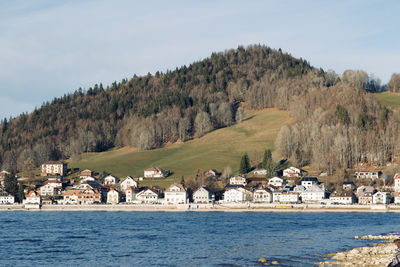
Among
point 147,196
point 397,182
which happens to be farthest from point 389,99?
point 147,196

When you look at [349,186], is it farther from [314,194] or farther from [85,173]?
[85,173]

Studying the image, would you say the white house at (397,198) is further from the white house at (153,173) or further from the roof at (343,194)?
the white house at (153,173)

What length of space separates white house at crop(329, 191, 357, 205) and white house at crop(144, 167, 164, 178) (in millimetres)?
48268

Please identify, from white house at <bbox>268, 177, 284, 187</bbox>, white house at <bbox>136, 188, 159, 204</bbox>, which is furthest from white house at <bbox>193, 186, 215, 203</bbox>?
white house at <bbox>268, 177, 284, 187</bbox>

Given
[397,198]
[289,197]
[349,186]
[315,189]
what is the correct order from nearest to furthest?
[397,198] < [315,189] < [289,197] < [349,186]

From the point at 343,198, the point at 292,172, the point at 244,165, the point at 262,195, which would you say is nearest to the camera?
the point at 343,198

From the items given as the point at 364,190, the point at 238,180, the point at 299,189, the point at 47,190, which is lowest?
the point at 47,190

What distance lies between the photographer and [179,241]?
59688mm

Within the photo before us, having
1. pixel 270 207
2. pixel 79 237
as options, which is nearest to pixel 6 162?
pixel 270 207

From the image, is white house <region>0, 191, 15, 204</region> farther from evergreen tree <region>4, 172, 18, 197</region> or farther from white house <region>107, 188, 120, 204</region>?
white house <region>107, 188, 120, 204</region>

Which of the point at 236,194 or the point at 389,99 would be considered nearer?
the point at 236,194

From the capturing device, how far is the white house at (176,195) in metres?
127

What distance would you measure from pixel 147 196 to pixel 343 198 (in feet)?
136

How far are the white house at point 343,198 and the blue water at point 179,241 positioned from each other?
1215 inches
